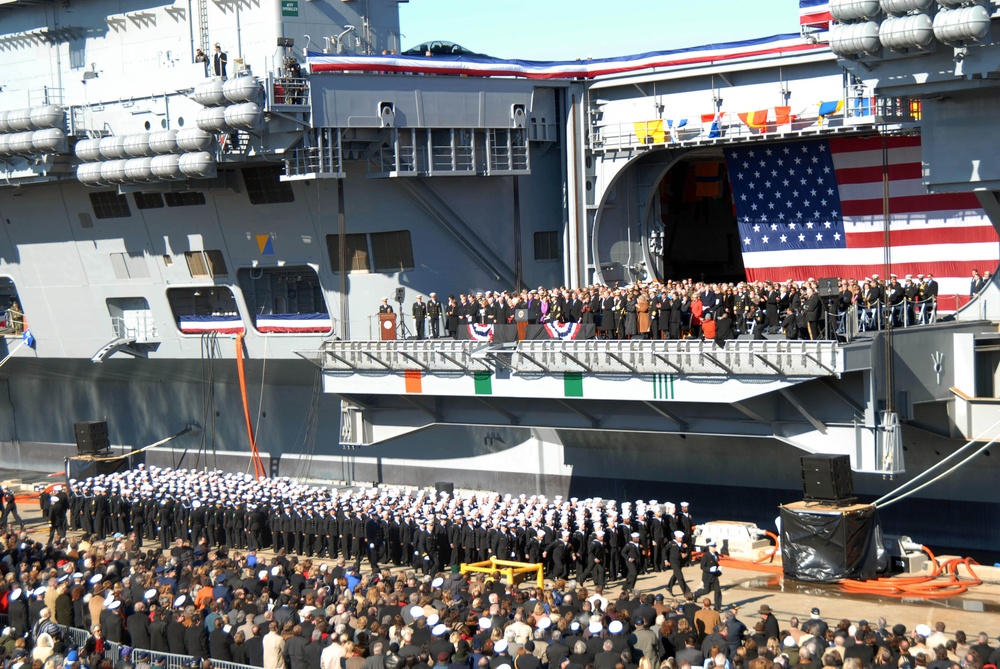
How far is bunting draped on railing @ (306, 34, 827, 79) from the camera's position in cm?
3253

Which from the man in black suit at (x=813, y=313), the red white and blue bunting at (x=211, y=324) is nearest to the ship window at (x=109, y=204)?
the red white and blue bunting at (x=211, y=324)

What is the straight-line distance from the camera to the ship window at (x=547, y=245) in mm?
36625

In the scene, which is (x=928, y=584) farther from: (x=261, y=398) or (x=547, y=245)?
(x=261, y=398)

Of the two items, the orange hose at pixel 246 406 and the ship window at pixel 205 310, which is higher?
the ship window at pixel 205 310

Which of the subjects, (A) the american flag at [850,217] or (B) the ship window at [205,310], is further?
(B) the ship window at [205,310]

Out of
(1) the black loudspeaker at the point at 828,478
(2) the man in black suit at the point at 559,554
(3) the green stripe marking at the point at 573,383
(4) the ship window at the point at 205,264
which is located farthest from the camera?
(4) the ship window at the point at 205,264

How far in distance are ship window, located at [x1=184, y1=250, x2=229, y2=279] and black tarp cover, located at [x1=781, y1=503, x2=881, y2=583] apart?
18.1 metres

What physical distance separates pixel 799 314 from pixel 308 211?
1376cm

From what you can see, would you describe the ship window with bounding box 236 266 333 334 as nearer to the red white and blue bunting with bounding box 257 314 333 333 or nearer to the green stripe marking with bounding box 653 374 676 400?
the red white and blue bunting with bounding box 257 314 333 333

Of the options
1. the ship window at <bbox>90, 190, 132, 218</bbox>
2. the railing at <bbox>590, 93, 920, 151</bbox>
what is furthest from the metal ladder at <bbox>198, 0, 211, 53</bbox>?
the railing at <bbox>590, 93, 920, 151</bbox>

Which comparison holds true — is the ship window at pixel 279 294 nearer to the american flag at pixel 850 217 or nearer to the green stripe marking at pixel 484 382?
the green stripe marking at pixel 484 382

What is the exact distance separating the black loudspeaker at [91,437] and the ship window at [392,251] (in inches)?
449

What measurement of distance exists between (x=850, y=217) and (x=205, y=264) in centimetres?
1754

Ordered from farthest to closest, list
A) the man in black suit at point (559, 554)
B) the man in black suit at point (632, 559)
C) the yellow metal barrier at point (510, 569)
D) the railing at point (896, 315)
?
the railing at point (896, 315) → the man in black suit at point (559, 554) → the yellow metal barrier at point (510, 569) → the man in black suit at point (632, 559)
